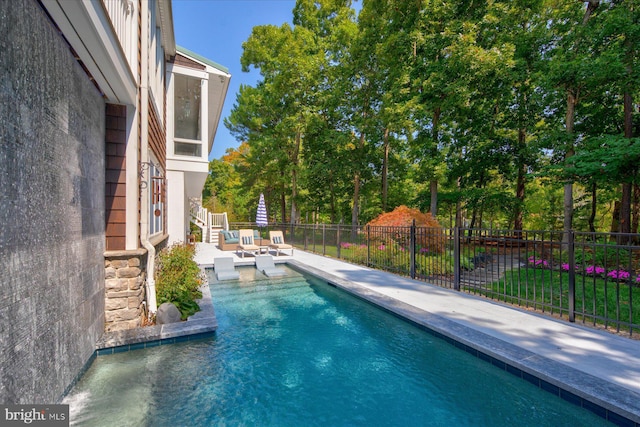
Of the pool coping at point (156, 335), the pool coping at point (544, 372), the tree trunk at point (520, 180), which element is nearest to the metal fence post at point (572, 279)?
the pool coping at point (544, 372)

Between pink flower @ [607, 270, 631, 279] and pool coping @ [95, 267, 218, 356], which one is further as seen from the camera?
pink flower @ [607, 270, 631, 279]

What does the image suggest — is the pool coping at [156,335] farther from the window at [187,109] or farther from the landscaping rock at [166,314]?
the window at [187,109]

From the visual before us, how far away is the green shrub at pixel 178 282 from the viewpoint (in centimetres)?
511

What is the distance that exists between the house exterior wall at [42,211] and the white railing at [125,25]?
0.62 meters

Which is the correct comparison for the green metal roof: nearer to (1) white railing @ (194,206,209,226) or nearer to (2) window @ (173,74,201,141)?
(2) window @ (173,74,201,141)

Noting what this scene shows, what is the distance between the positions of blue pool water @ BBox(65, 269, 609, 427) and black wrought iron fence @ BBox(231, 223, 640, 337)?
1900mm

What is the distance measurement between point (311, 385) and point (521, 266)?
34.0ft

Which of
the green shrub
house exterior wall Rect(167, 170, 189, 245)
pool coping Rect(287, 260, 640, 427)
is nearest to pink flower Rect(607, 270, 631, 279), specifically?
pool coping Rect(287, 260, 640, 427)

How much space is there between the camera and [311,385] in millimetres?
3354

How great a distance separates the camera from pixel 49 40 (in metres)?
2.46

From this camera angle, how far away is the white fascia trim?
229 cm

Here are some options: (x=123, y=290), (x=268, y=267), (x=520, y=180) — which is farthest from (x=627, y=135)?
(x=123, y=290)

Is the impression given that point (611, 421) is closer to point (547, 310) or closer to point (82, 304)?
point (547, 310)

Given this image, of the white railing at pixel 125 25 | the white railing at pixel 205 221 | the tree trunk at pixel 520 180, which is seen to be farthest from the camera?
the white railing at pixel 205 221
